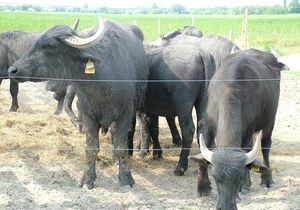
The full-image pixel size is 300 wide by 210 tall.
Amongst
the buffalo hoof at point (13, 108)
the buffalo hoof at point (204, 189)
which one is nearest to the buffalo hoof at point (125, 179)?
the buffalo hoof at point (204, 189)

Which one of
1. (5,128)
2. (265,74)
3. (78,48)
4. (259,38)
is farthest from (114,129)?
(259,38)

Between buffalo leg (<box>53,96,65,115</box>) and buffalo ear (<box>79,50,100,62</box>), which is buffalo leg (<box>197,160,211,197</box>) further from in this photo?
buffalo leg (<box>53,96,65,115</box>)

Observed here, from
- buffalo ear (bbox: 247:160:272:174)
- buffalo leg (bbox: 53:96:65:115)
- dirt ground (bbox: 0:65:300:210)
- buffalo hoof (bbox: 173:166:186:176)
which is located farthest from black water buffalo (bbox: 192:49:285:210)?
buffalo leg (bbox: 53:96:65:115)

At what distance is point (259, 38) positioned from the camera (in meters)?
38.5

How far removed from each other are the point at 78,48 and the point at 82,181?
1838mm

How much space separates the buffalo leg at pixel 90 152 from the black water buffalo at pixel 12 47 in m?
5.66

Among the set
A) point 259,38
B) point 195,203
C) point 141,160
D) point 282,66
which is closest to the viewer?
point 195,203

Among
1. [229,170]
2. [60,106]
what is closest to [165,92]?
[229,170]

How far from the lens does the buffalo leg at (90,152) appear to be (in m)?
7.12

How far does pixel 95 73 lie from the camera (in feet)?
22.3

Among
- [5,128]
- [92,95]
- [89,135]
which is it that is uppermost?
[92,95]

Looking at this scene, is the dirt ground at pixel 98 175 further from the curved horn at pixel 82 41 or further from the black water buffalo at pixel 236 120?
the curved horn at pixel 82 41

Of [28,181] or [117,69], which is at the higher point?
[117,69]

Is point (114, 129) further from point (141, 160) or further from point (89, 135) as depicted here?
point (141, 160)
